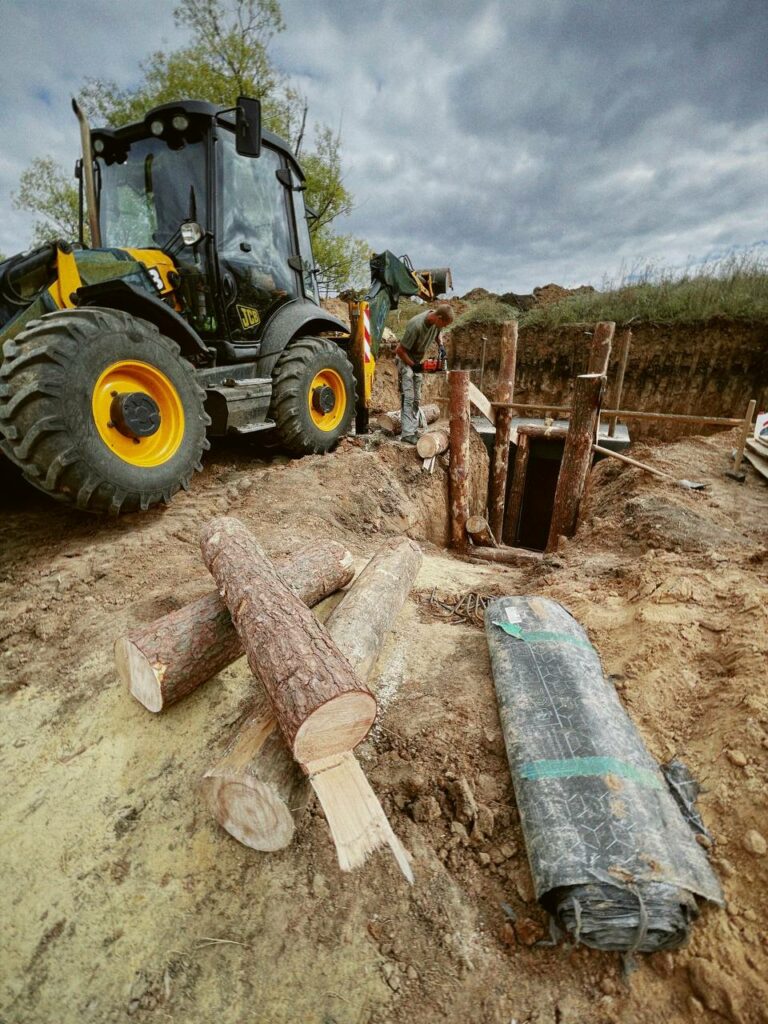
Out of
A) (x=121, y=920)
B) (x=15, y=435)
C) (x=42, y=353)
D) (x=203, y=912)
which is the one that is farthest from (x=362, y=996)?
(x=42, y=353)

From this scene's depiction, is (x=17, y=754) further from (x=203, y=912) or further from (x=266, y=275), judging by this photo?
(x=266, y=275)

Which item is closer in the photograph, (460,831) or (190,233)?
(460,831)

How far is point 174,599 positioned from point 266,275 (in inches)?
142

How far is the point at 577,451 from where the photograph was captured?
5.48 meters

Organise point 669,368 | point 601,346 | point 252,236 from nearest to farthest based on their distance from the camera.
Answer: point 252,236 → point 601,346 → point 669,368

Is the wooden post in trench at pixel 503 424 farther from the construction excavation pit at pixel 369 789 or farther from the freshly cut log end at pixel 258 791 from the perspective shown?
the freshly cut log end at pixel 258 791

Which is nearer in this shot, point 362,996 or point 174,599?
point 362,996

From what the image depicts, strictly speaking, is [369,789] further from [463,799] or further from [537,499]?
[537,499]

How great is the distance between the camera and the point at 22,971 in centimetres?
150

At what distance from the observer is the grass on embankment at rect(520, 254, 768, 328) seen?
32.3ft

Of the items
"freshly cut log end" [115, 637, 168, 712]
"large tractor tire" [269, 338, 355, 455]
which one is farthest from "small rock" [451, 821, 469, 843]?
"large tractor tire" [269, 338, 355, 455]

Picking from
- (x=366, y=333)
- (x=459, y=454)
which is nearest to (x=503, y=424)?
(x=459, y=454)

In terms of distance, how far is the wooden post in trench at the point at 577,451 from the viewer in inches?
207

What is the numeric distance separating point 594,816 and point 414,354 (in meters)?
6.00
